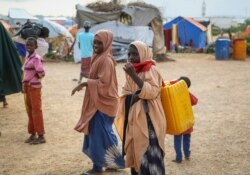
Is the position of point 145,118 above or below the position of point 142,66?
below

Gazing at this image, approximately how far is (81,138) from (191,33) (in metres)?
20.0

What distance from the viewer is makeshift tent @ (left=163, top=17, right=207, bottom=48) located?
24625 mm

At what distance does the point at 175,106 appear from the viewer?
3654mm

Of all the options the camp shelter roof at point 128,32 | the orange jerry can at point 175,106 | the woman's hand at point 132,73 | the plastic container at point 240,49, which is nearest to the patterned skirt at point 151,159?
the orange jerry can at point 175,106

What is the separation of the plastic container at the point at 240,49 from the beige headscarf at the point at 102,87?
1594 cm

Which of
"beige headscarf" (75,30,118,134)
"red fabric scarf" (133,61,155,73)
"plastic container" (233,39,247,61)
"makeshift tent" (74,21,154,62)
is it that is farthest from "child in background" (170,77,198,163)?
"plastic container" (233,39,247,61)

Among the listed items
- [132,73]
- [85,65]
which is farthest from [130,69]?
[85,65]

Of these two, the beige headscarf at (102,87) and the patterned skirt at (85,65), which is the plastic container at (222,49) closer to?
the patterned skirt at (85,65)

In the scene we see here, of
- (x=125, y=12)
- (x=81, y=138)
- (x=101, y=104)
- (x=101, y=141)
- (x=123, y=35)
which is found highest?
(x=125, y=12)

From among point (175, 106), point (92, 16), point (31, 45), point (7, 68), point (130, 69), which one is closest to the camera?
point (130, 69)

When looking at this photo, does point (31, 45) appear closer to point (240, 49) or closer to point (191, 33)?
point (240, 49)

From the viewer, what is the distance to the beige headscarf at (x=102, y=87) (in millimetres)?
4148

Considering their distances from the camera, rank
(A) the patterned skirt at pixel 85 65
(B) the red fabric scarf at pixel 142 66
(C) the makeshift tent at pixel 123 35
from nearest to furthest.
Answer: (B) the red fabric scarf at pixel 142 66, (A) the patterned skirt at pixel 85 65, (C) the makeshift tent at pixel 123 35

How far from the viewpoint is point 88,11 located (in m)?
18.4
